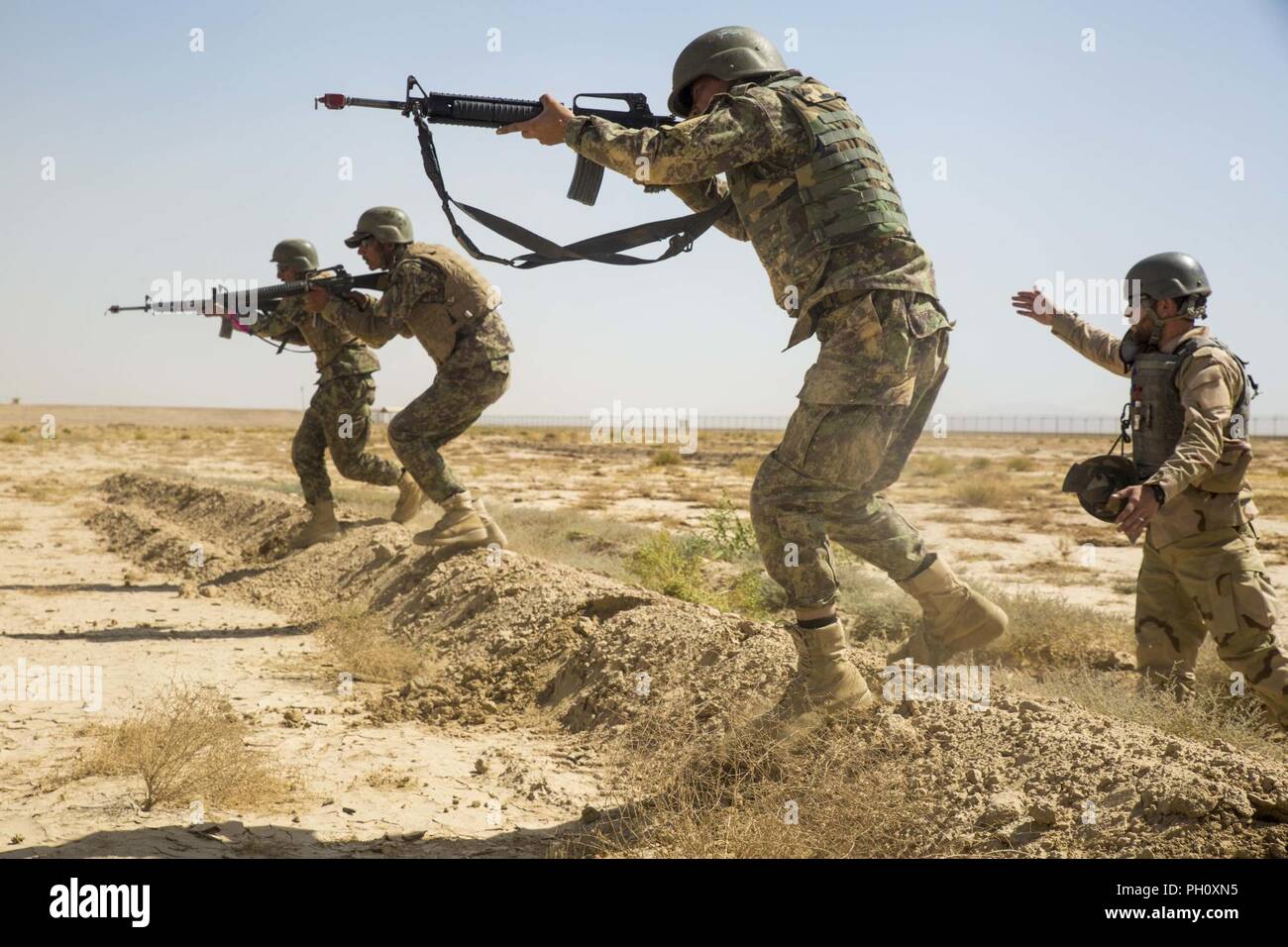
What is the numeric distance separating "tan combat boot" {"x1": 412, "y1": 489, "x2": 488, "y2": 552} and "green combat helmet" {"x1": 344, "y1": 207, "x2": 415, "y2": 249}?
6.65ft

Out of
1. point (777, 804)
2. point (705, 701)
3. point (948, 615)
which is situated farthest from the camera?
point (705, 701)

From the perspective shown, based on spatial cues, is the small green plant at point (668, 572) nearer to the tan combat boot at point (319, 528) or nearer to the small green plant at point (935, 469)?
the tan combat boot at point (319, 528)

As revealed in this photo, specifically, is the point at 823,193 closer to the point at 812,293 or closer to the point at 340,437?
the point at 812,293

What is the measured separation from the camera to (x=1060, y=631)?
7578mm

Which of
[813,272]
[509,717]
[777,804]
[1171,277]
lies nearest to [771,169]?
[813,272]

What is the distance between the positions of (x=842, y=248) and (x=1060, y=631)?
4365mm

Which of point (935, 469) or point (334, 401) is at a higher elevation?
point (334, 401)

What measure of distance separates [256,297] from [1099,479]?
7169mm

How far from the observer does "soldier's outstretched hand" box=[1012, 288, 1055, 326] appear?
5.49 metres

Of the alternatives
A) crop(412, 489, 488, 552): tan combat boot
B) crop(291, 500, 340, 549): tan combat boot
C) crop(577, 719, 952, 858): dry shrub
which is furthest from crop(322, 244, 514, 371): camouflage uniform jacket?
crop(577, 719, 952, 858): dry shrub

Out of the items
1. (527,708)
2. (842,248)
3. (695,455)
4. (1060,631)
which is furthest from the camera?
(695,455)

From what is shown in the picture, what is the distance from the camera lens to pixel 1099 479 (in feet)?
16.5
